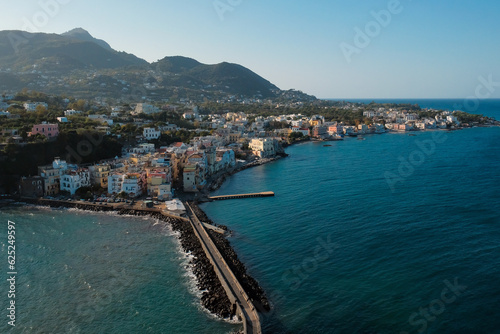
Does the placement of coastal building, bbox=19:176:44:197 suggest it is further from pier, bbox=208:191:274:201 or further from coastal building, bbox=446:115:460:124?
coastal building, bbox=446:115:460:124

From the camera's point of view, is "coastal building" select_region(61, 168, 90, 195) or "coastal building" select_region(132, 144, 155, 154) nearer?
"coastal building" select_region(61, 168, 90, 195)

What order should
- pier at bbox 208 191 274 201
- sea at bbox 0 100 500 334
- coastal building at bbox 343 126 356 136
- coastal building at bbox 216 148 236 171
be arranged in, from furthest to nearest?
coastal building at bbox 343 126 356 136 < coastal building at bbox 216 148 236 171 < pier at bbox 208 191 274 201 < sea at bbox 0 100 500 334

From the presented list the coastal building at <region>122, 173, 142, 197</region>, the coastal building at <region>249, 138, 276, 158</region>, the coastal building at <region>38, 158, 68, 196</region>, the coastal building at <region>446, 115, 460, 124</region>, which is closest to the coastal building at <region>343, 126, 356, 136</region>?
the coastal building at <region>446, 115, 460, 124</region>

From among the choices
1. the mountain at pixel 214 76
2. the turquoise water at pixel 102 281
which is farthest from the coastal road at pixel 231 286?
the mountain at pixel 214 76

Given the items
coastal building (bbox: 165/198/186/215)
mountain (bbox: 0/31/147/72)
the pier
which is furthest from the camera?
mountain (bbox: 0/31/147/72)

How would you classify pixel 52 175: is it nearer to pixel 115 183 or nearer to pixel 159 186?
pixel 115 183

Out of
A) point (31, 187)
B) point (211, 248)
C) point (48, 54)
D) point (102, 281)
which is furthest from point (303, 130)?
point (48, 54)
